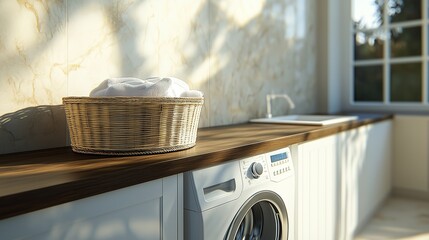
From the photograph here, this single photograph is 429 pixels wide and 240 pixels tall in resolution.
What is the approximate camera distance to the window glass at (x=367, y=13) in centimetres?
371

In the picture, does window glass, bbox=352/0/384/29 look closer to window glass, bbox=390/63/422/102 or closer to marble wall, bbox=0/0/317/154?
window glass, bbox=390/63/422/102

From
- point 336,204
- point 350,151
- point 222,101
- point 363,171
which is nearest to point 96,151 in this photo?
point 222,101

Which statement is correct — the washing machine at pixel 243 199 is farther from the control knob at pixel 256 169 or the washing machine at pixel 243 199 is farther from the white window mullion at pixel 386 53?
the white window mullion at pixel 386 53

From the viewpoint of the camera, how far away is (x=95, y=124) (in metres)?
1.20

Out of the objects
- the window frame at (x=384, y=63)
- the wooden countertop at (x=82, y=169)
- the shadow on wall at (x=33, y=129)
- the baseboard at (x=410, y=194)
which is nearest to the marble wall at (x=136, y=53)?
the shadow on wall at (x=33, y=129)

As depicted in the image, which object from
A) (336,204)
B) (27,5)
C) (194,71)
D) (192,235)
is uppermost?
(27,5)

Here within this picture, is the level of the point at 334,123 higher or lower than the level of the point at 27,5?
lower

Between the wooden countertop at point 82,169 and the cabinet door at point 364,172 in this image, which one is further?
the cabinet door at point 364,172

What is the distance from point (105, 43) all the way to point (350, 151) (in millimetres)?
1752

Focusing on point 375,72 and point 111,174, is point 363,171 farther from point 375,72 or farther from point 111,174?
point 111,174

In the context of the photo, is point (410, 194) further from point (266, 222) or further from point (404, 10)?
point (266, 222)

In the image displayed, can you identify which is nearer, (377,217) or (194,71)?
(194,71)

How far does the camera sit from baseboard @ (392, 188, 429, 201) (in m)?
3.47

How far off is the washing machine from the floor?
50.5 inches
